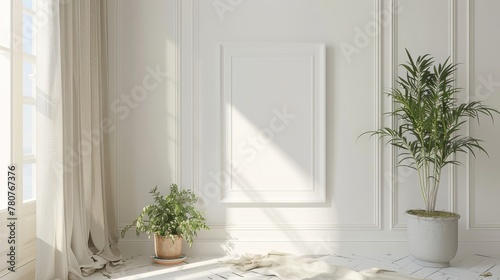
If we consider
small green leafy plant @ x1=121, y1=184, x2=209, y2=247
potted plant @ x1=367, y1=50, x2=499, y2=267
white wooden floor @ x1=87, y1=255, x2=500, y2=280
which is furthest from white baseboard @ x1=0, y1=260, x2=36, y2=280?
potted plant @ x1=367, y1=50, x2=499, y2=267

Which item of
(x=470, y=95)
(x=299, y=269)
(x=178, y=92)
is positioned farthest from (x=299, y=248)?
(x=470, y=95)

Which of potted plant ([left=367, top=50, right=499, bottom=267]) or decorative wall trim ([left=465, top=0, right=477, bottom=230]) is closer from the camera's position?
potted plant ([left=367, top=50, right=499, bottom=267])

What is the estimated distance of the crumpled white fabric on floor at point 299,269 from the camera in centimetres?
326

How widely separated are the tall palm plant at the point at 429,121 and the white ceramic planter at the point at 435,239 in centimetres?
18

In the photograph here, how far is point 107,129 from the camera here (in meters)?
3.96

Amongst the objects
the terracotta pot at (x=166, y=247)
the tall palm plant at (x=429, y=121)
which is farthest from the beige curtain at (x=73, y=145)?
the tall palm plant at (x=429, y=121)

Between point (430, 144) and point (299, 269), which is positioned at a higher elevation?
point (430, 144)

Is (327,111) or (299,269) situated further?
(327,111)

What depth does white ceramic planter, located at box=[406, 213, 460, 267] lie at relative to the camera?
3496 mm

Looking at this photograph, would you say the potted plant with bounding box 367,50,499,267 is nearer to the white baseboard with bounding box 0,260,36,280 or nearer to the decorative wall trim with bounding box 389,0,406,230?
the decorative wall trim with bounding box 389,0,406,230

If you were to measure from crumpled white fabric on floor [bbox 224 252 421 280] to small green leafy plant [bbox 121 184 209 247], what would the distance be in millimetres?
412

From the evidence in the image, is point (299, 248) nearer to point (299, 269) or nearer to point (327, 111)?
point (299, 269)

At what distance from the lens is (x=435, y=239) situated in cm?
350

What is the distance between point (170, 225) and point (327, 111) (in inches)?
65.0
